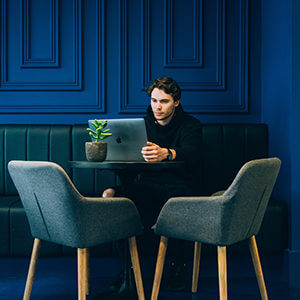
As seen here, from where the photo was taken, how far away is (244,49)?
10.2 feet

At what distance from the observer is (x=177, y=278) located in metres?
2.19

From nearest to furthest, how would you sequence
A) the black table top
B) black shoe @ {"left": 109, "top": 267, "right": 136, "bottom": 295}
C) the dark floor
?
1. the black table top
2. black shoe @ {"left": 109, "top": 267, "right": 136, "bottom": 295}
3. the dark floor

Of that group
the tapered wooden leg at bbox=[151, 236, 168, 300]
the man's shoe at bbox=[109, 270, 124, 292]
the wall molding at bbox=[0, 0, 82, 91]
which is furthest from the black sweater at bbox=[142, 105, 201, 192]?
the wall molding at bbox=[0, 0, 82, 91]

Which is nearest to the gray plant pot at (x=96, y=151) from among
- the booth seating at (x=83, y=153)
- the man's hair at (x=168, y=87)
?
the man's hair at (x=168, y=87)

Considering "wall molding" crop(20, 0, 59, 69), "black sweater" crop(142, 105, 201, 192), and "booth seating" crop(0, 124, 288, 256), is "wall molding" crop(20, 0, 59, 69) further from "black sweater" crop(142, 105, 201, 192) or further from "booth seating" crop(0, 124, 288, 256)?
"black sweater" crop(142, 105, 201, 192)

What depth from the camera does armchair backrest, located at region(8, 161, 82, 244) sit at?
5.06 feet

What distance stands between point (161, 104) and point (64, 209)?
39.1 inches

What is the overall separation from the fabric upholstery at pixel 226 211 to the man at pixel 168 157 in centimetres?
31

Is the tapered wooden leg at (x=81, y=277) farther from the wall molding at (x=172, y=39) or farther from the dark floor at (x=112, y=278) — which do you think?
the wall molding at (x=172, y=39)

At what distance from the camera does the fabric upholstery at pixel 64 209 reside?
1.55 metres

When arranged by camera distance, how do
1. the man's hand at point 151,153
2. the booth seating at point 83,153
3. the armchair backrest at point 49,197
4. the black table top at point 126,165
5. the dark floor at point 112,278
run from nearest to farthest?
1. the armchair backrest at point 49,197
2. the black table top at point 126,165
3. the man's hand at point 151,153
4. the dark floor at point 112,278
5. the booth seating at point 83,153

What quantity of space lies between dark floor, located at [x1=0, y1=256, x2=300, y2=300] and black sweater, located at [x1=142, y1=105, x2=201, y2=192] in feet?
1.95

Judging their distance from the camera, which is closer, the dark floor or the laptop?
the laptop

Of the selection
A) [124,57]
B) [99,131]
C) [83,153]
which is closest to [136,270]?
[99,131]
